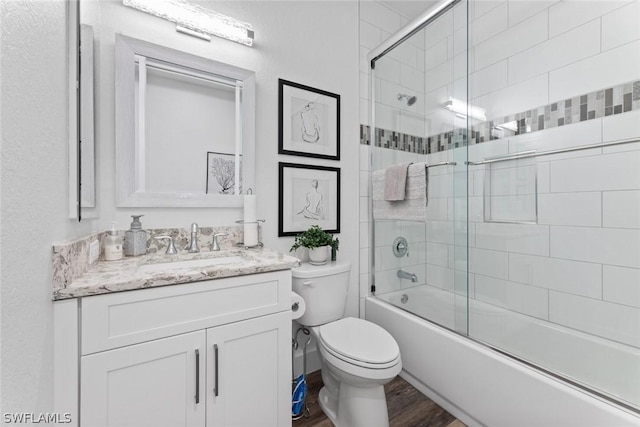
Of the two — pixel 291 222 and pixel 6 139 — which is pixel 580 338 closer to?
pixel 291 222

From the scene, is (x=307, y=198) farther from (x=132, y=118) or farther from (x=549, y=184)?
(x=549, y=184)

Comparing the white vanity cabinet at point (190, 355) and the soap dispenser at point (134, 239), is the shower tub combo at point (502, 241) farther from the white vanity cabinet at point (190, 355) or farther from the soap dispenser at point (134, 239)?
the soap dispenser at point (134, 239)

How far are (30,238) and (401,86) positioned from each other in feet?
6.92

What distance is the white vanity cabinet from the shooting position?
809mm

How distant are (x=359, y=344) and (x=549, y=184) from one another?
1.49 m

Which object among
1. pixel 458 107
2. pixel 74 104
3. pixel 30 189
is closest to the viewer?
pixel 30 189

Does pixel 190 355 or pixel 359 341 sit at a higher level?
pixel 190 355

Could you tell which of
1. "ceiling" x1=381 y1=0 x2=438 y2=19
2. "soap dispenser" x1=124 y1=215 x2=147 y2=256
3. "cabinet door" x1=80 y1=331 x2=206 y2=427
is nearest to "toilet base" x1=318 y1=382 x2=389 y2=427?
"cabinet door" x1=80 y1=331 x2=206 y2=427

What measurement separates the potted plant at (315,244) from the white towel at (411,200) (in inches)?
18.5

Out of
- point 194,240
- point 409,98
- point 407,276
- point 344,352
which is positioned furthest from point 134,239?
point 409,98

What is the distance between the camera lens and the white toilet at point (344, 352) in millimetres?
1171

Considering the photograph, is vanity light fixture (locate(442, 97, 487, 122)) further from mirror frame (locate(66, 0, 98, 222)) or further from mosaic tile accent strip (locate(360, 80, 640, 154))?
mirror frame (locate(66, 0, 98, 222))

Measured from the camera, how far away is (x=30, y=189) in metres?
0.59

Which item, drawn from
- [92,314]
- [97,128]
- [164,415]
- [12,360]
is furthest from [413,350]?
[97,128]
